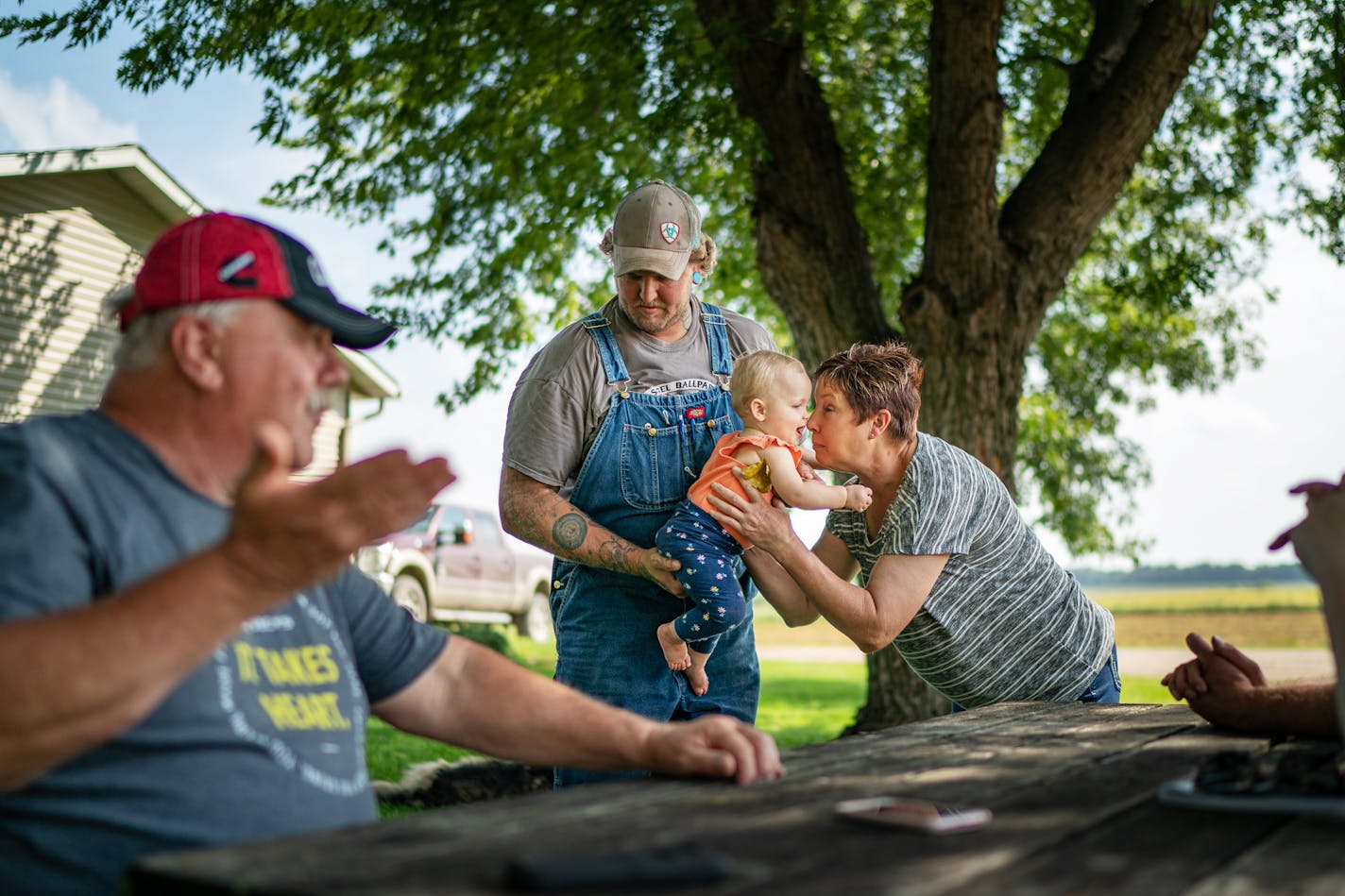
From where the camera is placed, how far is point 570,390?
3430 mm

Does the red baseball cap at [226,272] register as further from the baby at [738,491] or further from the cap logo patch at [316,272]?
the baby at [738,491]

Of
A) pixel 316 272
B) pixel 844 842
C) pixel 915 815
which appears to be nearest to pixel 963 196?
pixel 316 272

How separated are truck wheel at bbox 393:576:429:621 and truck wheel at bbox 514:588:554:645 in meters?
3.68

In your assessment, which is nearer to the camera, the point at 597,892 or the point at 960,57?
the point at 597,892

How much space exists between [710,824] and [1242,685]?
1.59m

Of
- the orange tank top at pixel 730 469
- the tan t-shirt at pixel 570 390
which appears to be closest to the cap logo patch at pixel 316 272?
the tan t-shirt at pixel 570 390

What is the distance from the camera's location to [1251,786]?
1772mm

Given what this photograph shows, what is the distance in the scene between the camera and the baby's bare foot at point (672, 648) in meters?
3.38

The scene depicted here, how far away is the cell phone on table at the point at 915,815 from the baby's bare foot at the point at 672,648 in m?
1.63

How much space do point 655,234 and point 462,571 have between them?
1533cm

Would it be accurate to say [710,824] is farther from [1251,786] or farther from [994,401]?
[994,401]

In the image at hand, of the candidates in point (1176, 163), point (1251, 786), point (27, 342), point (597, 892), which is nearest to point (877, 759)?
point (1251, 786)

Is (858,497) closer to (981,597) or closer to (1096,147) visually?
(981,597)

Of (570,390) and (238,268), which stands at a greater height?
(570,390)
